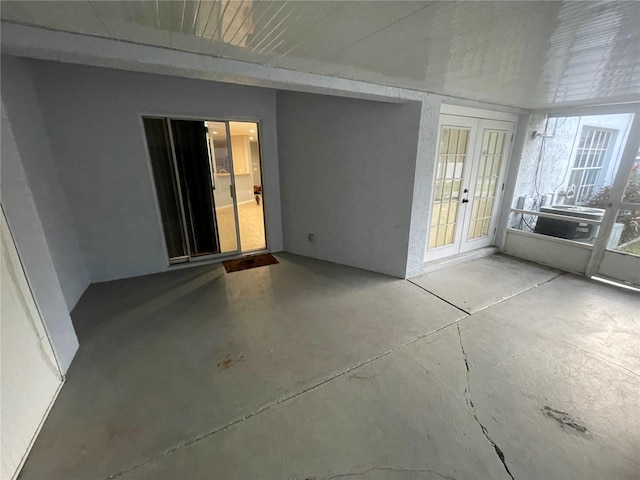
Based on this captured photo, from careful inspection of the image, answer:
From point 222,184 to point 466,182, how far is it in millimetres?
3803

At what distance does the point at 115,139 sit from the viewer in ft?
10.2

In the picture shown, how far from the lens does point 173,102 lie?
3303 mm

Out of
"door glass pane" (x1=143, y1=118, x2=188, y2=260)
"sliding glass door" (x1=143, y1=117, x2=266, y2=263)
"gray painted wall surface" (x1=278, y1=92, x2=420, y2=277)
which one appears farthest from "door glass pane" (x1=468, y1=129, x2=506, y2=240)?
"door glass pane" (x1=143, y1=118, x2=188, y2=260)

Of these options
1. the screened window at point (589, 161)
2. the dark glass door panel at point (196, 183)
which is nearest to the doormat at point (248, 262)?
the dark glass door panel at point (196, 183)

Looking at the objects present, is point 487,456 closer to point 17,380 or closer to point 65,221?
point 17,380

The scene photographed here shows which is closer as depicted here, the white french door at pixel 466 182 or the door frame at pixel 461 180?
the door frame at pixel 461 180

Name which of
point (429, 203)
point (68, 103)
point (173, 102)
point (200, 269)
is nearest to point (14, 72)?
point (68, 103)

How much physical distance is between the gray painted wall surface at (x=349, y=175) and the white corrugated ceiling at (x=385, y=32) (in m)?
1.06

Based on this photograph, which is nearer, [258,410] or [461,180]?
[258,410]

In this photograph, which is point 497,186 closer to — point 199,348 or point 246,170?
point 199,348

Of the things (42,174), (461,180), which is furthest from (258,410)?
(461,180)

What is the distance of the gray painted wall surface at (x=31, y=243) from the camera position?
1630mm

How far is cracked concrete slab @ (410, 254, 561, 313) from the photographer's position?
3.04 m

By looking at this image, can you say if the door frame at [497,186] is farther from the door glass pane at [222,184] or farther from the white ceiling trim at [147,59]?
the door glass pane at [222,184]
